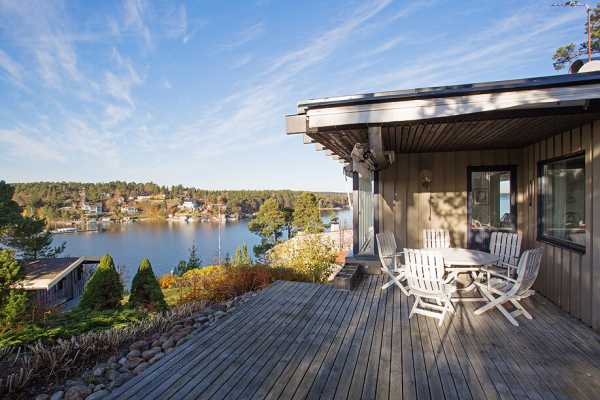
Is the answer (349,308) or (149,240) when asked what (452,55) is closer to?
(349,308)

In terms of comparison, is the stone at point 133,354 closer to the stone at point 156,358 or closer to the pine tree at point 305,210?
the stone at point 156,358

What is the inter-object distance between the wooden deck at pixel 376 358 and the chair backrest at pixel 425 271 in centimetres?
36

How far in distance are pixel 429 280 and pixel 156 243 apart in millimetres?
45287

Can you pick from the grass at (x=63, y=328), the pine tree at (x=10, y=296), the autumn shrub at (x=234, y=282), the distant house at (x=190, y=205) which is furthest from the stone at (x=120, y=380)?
the distant house at (x=190, y=205)

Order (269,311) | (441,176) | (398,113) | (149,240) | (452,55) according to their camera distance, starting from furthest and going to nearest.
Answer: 1. (149,240)
2. (452,55)
3. (441,176)
4. (269,311)
5. (398,113)

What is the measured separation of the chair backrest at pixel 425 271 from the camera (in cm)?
340

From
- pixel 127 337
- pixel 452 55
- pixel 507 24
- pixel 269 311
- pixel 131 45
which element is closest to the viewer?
pixel 127 337

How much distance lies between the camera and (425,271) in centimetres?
346

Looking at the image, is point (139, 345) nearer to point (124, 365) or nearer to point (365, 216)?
point (124, 365)

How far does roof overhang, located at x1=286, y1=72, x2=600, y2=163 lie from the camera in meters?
2.66

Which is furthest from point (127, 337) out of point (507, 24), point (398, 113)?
point (507, 24)

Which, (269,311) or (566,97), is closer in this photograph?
(566,97)

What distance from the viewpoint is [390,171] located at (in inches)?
253

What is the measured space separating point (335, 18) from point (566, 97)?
846cm
